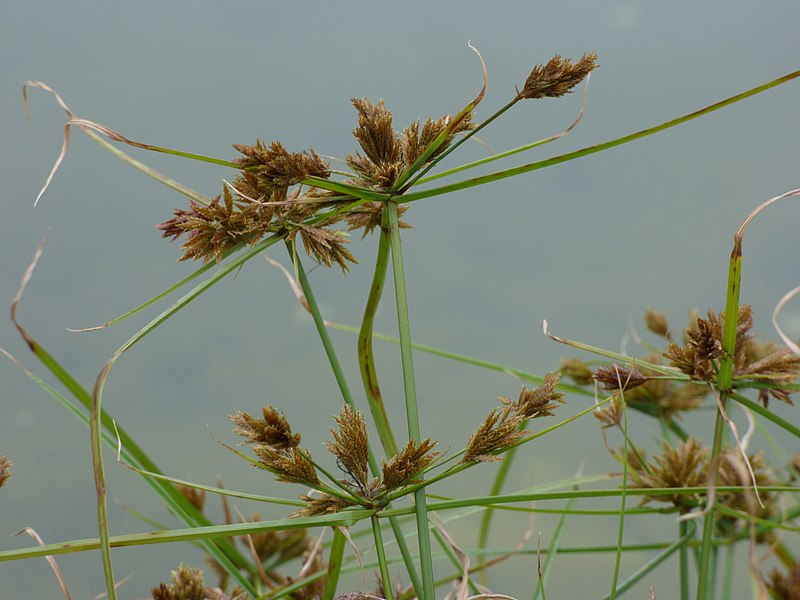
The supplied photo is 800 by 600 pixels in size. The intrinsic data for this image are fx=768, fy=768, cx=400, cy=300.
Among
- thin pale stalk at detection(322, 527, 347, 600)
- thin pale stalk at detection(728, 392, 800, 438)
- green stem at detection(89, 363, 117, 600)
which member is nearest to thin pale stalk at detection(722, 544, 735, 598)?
thin pale stalk at detection(728, 392, 800, 438)

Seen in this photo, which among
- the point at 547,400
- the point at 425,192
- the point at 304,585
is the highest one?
the point at 425,192

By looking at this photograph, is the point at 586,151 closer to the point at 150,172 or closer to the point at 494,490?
the point at 150,172

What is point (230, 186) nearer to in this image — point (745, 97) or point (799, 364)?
point (745, 97)

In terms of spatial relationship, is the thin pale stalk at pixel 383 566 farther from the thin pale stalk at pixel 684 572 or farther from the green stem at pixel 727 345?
the thin pale stalk at pixel 684 572

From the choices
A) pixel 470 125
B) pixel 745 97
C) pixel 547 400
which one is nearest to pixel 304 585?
pixel 547 400

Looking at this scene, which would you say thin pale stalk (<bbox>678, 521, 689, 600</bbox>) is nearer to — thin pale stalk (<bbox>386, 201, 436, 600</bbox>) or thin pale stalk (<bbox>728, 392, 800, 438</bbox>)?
thin pale stalk (<bbox>728, 392, 800, 438</bbox>)
